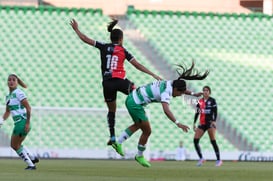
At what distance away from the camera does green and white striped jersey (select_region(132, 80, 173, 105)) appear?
460 inches

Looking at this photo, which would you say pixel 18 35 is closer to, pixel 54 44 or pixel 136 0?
pixel 54 44

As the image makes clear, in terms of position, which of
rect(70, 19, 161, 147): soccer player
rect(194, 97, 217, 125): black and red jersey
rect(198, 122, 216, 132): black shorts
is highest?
rect(70, 19, 161, 147): soccer player

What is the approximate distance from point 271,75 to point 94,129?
21.6 feet

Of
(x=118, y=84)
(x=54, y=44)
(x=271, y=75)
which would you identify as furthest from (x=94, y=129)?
(x=118, y=84)

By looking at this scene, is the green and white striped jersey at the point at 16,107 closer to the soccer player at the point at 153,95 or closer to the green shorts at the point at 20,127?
the green shorts at the point at 20,127

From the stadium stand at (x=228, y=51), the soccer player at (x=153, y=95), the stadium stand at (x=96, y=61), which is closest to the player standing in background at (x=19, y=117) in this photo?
the soccer player at (x=153, y=95)

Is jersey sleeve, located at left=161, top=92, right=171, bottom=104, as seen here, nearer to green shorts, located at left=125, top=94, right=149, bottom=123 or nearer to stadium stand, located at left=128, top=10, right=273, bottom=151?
green shorts, located at left=125, top=94, right=149, bottom=123

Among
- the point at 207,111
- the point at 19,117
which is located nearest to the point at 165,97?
the point at 19,117

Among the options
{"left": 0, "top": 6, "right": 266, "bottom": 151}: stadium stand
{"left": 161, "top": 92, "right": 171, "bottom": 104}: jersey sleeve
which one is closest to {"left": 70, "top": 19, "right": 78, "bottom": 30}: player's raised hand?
{"left": 161, "top": 92, "right": 171, "bottom": 104}: jersey sleeve

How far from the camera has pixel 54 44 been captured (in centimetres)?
2455

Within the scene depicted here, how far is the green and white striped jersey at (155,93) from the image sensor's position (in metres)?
11.7

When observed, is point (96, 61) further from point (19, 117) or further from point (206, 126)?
point (19, 117)

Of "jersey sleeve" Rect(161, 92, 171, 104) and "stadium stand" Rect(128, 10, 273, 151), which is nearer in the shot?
"jersey sleeve" Rect(161, 92, 171, 104)

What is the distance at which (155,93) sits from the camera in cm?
1188
